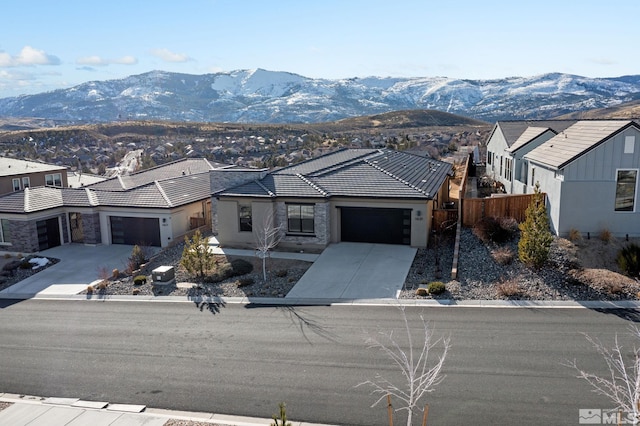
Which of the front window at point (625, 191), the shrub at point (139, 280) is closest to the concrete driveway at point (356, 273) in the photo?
the shrub at point (139, 280)

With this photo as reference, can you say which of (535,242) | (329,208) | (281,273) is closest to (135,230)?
(281,273)

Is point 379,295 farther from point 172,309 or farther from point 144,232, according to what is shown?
point 144,232

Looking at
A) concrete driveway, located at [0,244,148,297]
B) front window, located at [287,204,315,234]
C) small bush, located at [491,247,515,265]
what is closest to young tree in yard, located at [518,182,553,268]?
small bush, located at [491,247,515,265]

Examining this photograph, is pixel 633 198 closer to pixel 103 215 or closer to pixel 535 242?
pixel 535 242

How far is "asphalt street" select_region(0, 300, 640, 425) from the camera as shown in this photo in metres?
12.3

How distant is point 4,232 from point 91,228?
16.9 ft

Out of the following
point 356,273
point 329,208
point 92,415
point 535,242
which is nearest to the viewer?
point 92,415

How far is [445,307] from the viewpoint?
736 inches

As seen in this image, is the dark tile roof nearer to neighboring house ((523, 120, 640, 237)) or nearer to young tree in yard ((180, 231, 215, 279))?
young tree in yard ((180, 231, 215, 279))

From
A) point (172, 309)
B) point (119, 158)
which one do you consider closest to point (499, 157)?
point (172, 309)

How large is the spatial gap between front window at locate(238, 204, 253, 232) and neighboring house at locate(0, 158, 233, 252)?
305 cm

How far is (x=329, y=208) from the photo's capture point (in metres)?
27.3

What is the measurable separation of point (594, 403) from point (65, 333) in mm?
16763

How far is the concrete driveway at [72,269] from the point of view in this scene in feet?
79.5
